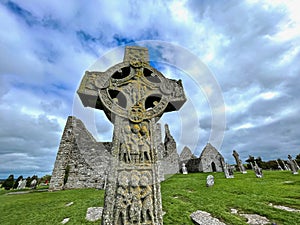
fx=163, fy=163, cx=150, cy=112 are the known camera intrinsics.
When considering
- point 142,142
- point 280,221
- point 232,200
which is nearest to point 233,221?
point 280,221

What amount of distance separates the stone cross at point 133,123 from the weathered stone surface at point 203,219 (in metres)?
3.63

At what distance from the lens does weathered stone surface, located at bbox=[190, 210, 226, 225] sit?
17.1 feet

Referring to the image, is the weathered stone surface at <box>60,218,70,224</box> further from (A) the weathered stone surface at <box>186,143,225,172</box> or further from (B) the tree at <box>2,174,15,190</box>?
(B) the tree at <box>2,174,15,190</box>

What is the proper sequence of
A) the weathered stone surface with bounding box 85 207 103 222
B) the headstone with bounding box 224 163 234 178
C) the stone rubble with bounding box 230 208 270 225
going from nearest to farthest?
the stone rubble with bounding box 230 208 270 225 < the weathered stone surface with bounding box 85 207 103 222 < the headstone with bounding box 224 163 234 178

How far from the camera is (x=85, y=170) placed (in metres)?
18.5

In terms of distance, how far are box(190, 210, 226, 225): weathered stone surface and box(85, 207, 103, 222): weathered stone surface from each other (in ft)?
12.0

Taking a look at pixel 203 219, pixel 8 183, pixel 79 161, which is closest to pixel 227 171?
pixel 203 219

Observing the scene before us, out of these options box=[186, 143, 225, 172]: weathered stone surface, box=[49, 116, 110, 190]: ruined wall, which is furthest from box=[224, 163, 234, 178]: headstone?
box=[186, 143, 225, 172]: weathered stone surface

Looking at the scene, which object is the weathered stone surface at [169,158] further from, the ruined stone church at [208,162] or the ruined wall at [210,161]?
the ruined wall at [210,161]

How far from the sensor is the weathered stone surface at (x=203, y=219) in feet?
17.1

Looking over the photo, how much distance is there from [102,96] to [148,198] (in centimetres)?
205

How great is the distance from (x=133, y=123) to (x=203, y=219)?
4.56 meters

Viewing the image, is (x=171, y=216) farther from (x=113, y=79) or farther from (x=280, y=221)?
(x=113, y=79)

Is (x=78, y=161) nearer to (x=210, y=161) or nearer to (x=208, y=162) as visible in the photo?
(x=208, y=162)
